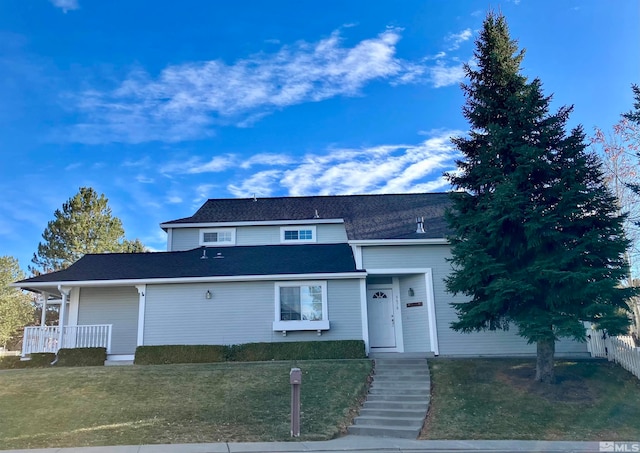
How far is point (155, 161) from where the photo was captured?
20375 mm

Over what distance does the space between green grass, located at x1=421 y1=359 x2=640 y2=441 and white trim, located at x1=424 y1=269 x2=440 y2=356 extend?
187 cm

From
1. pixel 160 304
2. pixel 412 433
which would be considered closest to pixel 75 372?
pixel 160 304

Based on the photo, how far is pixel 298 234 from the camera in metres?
18.8

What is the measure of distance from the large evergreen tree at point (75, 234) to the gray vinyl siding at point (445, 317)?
26450 mm

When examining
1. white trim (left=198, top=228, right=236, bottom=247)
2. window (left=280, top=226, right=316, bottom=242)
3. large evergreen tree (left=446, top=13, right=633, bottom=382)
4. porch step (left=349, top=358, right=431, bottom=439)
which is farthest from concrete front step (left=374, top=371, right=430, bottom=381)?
white trim (left=198, top=228, right=236, bottom=247)

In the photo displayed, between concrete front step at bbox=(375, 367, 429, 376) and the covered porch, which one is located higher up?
the covered porch

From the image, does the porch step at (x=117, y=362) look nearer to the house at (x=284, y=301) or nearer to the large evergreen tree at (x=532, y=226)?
the house at (x=284, y=301)

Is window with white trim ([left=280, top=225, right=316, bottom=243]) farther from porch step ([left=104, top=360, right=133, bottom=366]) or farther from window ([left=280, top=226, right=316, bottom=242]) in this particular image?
porch step ([left=104, top=360, right=133, bottom=366])

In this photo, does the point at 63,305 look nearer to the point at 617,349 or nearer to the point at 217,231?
the point at 217,231

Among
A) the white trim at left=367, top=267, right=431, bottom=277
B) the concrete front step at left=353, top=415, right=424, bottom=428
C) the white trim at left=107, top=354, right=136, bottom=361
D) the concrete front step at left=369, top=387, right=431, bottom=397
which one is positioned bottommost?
the concrete front step at left=353, top=415, right=424, bottom=428

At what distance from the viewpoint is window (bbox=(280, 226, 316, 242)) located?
18734 mm

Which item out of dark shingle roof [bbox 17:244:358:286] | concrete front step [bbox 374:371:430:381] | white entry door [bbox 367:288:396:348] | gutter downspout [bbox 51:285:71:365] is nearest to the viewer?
concrete front step [bbox 374:371:430:381]

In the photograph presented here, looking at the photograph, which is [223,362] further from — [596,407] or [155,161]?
[155,161]

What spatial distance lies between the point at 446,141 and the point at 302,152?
380 inches
